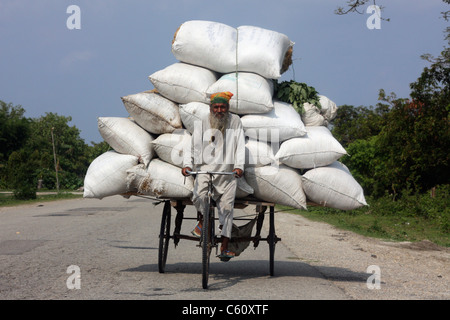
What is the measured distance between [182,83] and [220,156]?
41.8 inches

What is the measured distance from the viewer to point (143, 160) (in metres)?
6.87

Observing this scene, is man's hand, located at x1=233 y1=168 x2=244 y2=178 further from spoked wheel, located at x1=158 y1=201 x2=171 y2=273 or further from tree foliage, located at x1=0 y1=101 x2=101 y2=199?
tree foliage, located at x1=0 y1=101 x2=101 y2=199

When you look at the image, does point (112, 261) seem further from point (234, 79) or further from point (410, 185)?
point (410, 185)

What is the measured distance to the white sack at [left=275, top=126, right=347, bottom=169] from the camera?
689 centimetres

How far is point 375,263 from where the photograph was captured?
934 cm

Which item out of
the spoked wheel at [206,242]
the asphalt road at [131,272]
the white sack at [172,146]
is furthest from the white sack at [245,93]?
the asphalt road at [131,272]

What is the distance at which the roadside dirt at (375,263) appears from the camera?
647 cm

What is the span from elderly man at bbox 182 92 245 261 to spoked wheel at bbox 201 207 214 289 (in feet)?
0.40

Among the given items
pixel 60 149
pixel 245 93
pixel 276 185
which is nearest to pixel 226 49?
pixel 245 93

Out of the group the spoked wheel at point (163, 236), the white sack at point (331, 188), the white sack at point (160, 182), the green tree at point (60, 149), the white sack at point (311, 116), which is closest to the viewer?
the white sack at point (160, 182)

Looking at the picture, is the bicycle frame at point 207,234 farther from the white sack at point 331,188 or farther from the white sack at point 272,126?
the white sack at point 331,188

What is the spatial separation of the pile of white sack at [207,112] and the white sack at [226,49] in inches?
0.5
